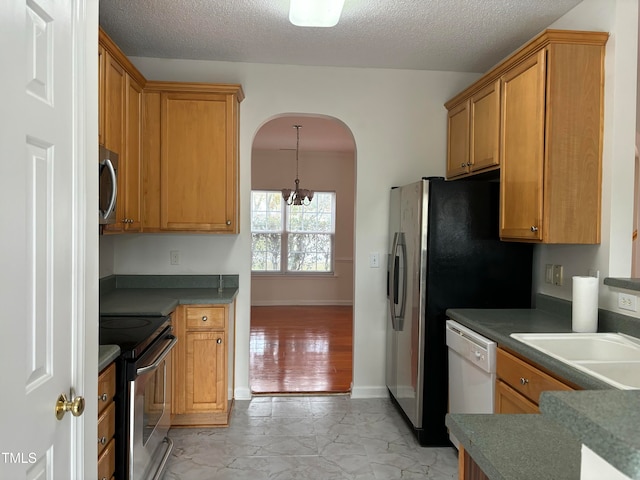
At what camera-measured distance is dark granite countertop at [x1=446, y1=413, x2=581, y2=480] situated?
3.09 ft

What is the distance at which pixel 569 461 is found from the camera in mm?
984

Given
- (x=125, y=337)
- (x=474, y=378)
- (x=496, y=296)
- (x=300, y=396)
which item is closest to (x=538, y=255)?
(x=496, y=296)

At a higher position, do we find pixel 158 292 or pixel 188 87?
pixel 188 87

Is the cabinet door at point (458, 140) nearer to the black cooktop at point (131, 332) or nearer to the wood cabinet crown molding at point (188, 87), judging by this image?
the wood cabinet crown molding at point (188, 87)

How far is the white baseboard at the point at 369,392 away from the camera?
3.72 meters

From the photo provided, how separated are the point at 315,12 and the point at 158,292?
2127 millimetres

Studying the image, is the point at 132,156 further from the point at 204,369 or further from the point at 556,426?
the point at 556,426

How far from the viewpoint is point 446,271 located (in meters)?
2.87

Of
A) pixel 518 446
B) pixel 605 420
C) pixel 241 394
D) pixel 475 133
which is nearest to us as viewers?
pixel 605 420

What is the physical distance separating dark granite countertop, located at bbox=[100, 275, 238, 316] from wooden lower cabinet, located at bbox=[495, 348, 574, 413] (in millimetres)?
1721

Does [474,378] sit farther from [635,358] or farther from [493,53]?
[493,53]

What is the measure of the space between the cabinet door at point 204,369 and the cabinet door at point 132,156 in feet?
2.78

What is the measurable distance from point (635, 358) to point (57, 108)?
7.46 feet

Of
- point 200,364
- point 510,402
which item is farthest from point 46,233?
point 200,364
